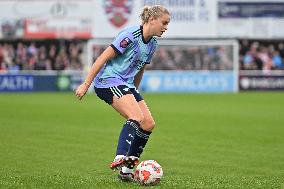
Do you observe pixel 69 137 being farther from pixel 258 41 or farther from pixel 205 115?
pixel 258 41

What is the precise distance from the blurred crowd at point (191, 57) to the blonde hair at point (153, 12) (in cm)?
2896

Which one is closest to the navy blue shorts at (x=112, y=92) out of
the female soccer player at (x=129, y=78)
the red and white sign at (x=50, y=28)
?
the female soccer player at (x=129, y=78)

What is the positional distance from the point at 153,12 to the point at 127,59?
66 centimetres

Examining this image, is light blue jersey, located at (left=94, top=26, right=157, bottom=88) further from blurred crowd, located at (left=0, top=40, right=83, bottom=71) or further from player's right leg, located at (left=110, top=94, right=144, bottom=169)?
blurred crowd, located at (left=0, top=40, right=83, bottom=71)

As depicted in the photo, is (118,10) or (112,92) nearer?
(112,92)

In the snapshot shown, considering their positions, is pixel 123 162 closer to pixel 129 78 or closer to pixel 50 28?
pixel 129 78

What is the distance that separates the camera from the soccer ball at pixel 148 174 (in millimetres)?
9633

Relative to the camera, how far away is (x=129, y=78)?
10.0m

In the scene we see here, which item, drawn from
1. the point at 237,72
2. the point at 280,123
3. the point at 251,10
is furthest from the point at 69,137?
the point at 251,10

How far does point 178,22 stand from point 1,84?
990 centimetres

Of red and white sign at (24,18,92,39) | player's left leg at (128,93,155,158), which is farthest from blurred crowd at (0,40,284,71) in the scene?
player's left leg at (128,93,155,158)

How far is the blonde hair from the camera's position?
9.77 m

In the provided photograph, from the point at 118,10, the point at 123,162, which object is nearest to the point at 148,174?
the point at 123,162

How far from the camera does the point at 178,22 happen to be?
134ft
